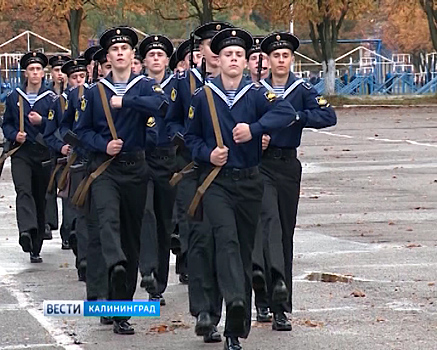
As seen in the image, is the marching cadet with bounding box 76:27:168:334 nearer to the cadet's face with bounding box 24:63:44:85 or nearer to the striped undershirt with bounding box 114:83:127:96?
the striped undershirt with bounding box 114:83:127:96

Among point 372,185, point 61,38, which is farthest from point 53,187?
point 61,38

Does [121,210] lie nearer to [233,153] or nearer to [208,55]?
[233,153]

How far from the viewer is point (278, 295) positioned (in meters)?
9.45

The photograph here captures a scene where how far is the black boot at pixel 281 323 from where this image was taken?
31.4 ft

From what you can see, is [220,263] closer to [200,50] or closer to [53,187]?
[200,50]

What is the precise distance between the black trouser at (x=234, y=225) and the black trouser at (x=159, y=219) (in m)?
2.28

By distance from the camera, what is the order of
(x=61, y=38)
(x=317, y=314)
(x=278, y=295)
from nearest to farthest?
(x=278, y=295)
(x=317, y=314)
(x=61, y=38)

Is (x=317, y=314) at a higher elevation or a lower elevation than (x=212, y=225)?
lower

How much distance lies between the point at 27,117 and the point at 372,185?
8.18 m

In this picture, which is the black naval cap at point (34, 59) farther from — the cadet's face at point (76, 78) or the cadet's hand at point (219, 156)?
the cadet's hand at point (219, 156)

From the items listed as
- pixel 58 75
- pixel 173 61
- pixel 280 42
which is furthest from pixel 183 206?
pixel 58 75

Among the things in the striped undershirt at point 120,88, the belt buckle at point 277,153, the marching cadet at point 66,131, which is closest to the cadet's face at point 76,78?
the marching cadet at point 66,131

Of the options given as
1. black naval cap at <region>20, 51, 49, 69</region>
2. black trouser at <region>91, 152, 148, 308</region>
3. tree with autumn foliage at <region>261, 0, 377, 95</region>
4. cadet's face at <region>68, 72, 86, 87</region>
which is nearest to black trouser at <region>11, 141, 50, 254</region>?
black naval cap at <region>20, 51, 49, 69</region>

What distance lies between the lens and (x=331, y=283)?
11.7 metres
